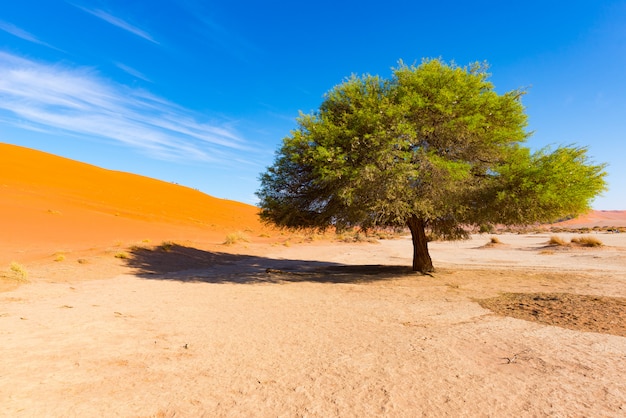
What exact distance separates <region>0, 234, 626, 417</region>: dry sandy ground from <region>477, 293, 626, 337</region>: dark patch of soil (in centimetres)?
14

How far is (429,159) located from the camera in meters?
11.1

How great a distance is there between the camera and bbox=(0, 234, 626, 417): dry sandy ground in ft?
11.3

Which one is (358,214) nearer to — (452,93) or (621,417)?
(452,93)

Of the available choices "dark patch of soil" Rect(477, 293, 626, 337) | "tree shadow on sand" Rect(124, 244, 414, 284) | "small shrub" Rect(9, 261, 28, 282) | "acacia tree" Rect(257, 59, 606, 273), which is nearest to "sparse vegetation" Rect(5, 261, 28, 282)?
"small shrub" Rect(9, 261, 28, 282)

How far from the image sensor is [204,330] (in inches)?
243

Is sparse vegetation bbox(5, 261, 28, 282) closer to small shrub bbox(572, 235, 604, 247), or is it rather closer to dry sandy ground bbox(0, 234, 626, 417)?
dry sandy ground bbox(0, 234, 626, 417)

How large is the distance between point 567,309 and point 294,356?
21.9 ft

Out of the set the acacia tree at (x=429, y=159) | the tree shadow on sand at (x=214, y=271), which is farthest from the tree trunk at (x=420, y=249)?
the acacia tree at (x=429, y=159)

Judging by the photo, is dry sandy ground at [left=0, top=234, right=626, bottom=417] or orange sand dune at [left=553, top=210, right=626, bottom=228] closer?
dry sandy ground at [left=0, top=234, right=626, bottom=417]

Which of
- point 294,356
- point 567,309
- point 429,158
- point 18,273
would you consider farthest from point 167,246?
point 567,309

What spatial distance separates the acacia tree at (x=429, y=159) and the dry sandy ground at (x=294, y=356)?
3.40 m

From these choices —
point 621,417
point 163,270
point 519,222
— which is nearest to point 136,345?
point 621,417

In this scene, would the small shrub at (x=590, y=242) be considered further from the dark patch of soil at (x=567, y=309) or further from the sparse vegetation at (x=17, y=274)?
the sparse vegetation at (x=17, y=274)

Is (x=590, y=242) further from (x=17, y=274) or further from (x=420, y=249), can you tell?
(x=17, y=274)
